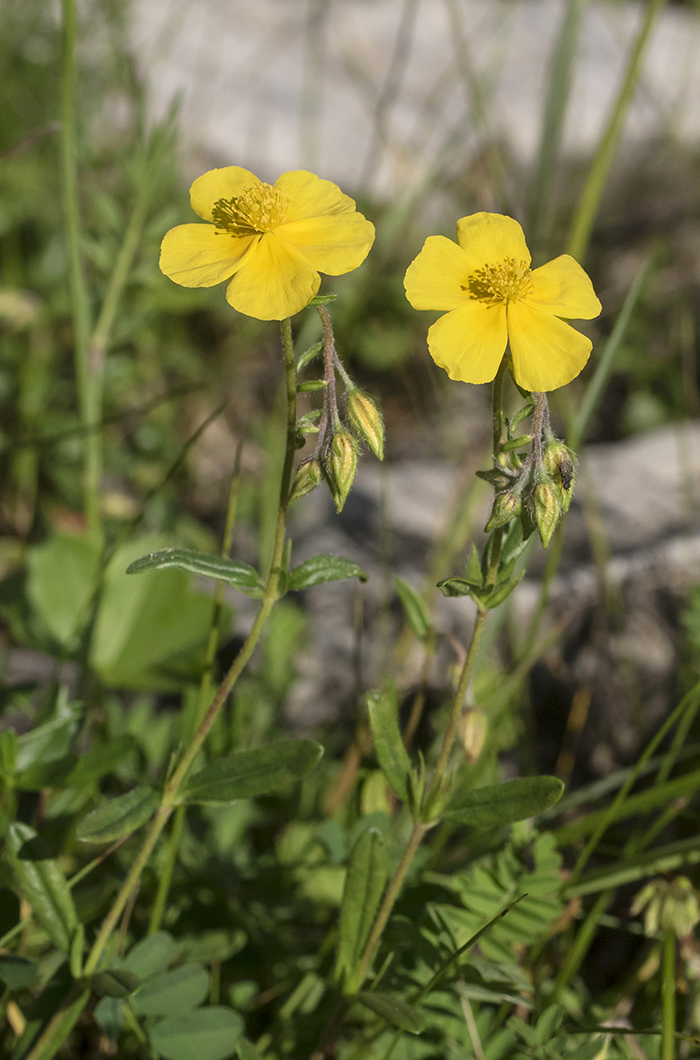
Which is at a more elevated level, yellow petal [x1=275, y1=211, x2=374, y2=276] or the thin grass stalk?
the thin grass stalk

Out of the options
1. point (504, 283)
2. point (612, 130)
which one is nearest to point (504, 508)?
point (504, 283)

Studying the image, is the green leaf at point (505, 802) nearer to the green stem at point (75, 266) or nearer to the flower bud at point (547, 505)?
the flower bud at point (547, 505)

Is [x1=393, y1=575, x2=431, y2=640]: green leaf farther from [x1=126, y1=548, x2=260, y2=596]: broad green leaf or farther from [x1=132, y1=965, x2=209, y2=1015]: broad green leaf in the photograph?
[x1=132, y1=965, x2=209, y2=1015]: broad green leaf

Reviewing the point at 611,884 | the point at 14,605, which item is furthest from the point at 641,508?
the point at 14,605

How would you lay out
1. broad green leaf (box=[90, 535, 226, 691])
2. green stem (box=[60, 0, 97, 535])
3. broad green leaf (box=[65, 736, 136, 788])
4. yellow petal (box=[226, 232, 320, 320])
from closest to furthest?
yellow petal (box=[226, 232, 320, 320]) → broad green leaf (box=[65, 736, 136, 788]) → green stem (box=[60, 0, 97, 535]) → broad green leaf (box=[90, 535, 226, 691])

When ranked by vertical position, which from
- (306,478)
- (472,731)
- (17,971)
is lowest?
(17,971)

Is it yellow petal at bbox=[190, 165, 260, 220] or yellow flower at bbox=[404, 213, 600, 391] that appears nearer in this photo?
yellow flower at bbox=[404, 213, 600, 391]

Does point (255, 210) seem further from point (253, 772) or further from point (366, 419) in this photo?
point (253, 772)

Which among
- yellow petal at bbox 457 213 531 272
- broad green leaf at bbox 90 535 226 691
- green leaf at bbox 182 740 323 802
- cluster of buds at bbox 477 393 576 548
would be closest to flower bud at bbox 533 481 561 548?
cluster of buds at bbox 477 393 576 548

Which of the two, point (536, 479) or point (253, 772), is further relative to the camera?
point (253, 772)
